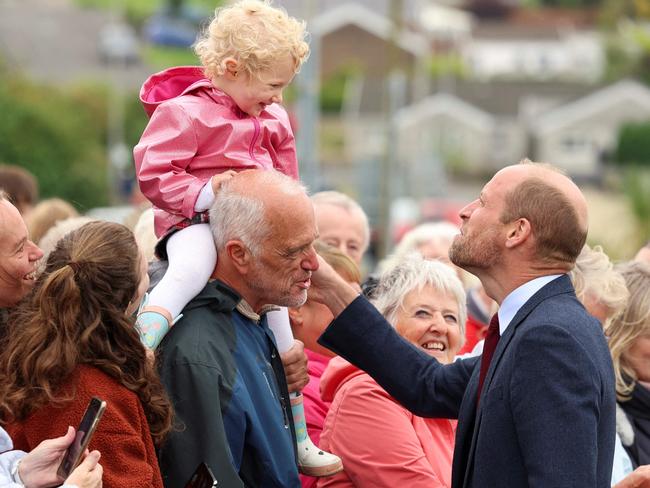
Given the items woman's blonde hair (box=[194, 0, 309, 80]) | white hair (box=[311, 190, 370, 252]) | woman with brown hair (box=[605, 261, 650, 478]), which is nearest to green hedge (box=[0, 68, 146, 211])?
white hair (box=[311, 190, 370, 252])

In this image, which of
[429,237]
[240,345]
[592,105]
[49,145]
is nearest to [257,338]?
[240,345]

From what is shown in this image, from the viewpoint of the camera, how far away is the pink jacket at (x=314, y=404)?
199 inches

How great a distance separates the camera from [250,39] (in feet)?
13.8

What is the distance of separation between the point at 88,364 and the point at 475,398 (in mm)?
1277

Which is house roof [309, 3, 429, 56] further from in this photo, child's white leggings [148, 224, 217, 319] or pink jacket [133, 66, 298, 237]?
child's white leggings [148, 224, 217, 319]

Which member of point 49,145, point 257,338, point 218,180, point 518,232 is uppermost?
point 218,180

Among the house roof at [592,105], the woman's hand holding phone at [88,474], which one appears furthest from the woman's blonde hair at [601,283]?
the house roof at [592,105]

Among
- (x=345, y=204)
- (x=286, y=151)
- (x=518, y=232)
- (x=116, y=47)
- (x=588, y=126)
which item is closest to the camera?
(x=518, y=232)

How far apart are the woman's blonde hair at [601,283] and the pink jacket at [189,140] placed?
1.86 m

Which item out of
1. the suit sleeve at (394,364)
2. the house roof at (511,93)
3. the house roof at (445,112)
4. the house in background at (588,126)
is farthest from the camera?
the house roof at (511,93)

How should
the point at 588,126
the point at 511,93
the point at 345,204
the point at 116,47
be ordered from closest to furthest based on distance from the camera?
the point at 345,204 < the point at 116,47 < the point at 588,126 < the point at 511,93

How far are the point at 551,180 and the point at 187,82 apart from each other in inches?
52.8

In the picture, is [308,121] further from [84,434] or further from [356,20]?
[356,20]

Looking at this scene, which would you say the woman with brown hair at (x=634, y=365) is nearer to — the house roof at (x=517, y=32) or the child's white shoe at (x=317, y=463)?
the child's white shoe at (x=317, y=463)
